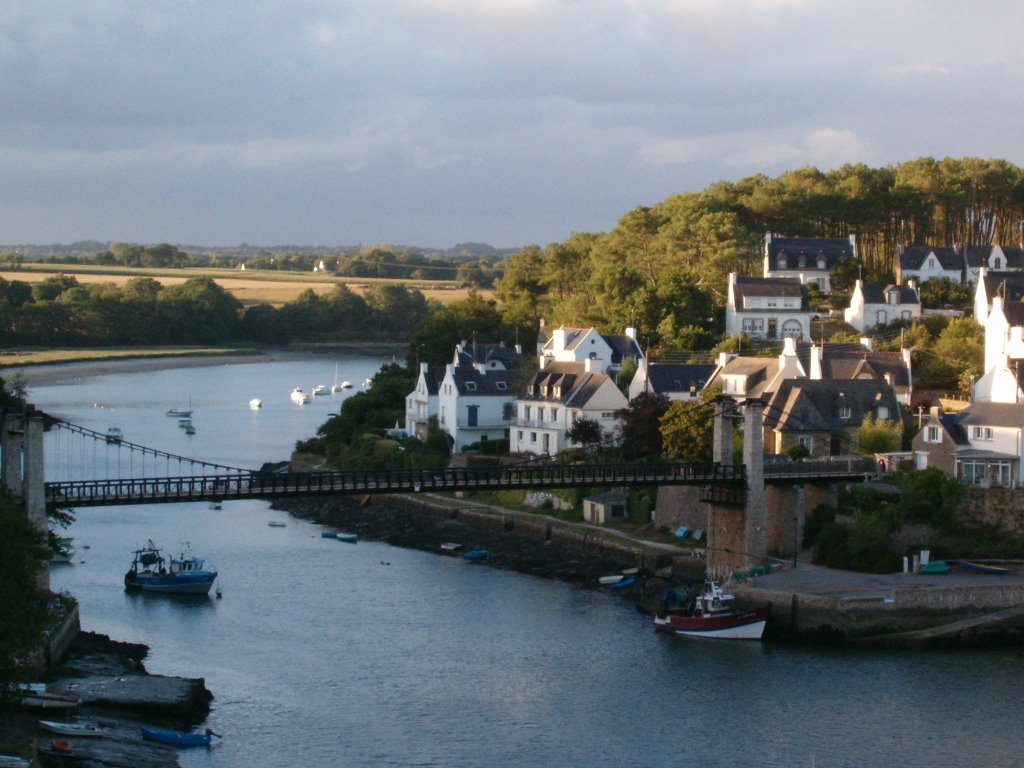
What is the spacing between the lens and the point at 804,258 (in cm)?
6931

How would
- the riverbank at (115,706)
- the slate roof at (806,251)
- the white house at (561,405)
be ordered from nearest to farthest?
the riverbank at (115,706), the white house at (561,405), the slate roof at (806,251)

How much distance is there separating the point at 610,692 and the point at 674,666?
8.44 ft

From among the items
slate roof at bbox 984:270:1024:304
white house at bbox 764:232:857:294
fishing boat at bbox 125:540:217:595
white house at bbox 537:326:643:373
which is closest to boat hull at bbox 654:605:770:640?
fishing boat at bbox 125:540:217:595

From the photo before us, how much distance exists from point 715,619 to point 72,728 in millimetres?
15120

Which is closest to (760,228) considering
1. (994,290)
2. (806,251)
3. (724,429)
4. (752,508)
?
(806,251)

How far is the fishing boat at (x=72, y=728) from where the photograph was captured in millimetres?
25734

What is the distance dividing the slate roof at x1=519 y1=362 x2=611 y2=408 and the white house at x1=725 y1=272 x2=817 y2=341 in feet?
32.4

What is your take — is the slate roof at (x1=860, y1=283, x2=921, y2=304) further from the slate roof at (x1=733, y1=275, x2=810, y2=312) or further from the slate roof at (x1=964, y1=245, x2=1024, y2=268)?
the slate roof at (x1=964, y1=245, x2=1024, y2=268)

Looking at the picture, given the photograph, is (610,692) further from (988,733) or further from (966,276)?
(966,276)

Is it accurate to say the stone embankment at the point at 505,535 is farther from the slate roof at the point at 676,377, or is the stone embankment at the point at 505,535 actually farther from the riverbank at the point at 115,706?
the riverbank at the point at 115,706

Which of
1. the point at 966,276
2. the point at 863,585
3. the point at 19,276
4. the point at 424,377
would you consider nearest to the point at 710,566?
the point at 863,585

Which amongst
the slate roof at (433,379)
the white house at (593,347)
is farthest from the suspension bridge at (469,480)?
the white house at (593,347)

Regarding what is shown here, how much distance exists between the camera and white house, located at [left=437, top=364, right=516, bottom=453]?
180ft

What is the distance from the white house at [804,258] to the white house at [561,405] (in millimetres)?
17216
